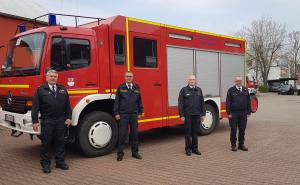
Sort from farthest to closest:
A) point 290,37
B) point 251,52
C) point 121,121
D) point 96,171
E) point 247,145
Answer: point 290,37, point 251,52, point 247,145, point 121,121, point 96,171

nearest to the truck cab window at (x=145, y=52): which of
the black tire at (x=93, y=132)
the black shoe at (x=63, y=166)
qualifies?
the black tire at (x=93, y=132)

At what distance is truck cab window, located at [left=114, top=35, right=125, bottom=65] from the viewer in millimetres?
7555

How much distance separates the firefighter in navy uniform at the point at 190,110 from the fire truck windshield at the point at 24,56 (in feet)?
10.1

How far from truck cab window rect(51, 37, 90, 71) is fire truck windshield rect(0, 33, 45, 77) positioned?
0.87 ft

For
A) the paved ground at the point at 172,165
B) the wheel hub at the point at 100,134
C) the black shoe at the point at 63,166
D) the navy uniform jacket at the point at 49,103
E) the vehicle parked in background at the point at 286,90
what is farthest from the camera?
the vehicle parked in background at the point at 286,90

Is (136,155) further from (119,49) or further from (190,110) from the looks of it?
(119,49)

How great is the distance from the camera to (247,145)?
28.0 ft

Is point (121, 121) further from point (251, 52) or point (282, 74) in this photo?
point (282, 74)

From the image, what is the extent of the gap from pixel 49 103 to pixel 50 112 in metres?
0.17

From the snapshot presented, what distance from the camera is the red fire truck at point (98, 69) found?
674cm

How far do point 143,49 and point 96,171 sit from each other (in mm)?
3158

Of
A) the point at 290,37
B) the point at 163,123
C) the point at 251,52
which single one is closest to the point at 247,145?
the point at 163,123

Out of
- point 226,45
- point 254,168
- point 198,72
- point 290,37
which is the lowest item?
point 254,168

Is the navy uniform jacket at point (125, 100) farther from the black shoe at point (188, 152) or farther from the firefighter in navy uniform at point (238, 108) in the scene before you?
the firefighter in navy uniform at point (238, 108)
